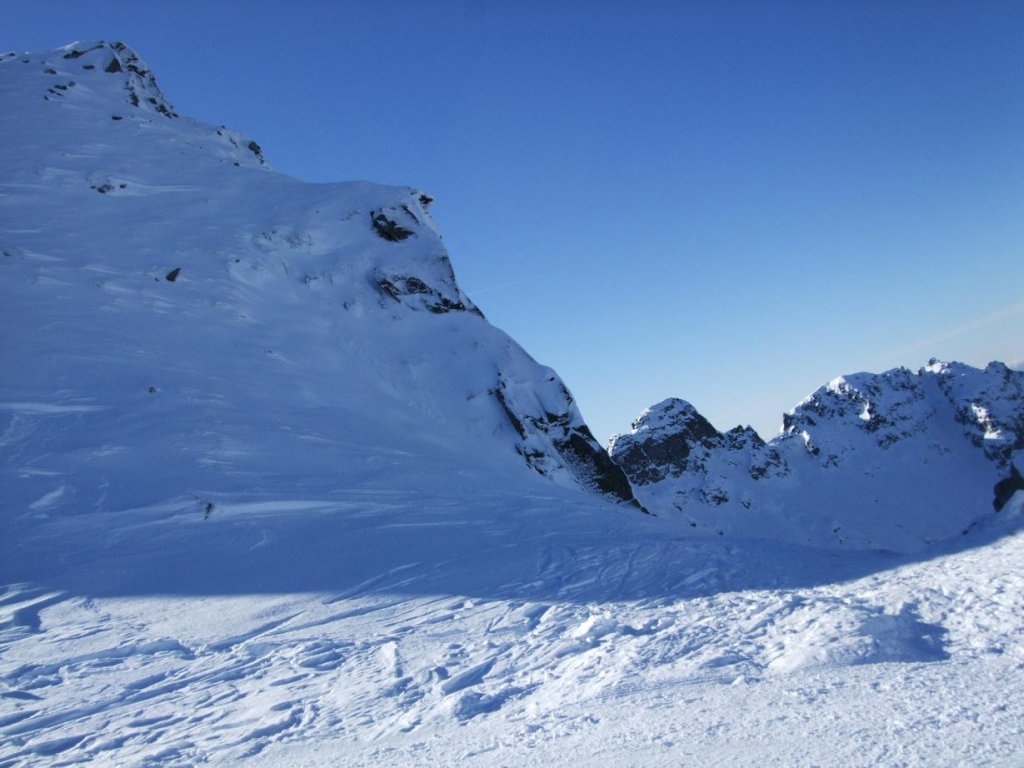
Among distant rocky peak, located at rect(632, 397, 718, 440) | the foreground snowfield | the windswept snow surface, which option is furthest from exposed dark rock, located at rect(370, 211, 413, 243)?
distant rocky peak, located at rect(632, 397, 718, 440)

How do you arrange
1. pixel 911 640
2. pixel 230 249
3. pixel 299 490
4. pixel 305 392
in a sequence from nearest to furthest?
pixel 911 640
pixel 299 490
pixel 305 392
pixel 230 249

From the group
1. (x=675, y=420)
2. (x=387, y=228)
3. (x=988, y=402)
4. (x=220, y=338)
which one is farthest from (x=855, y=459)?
(x=220, y=338)

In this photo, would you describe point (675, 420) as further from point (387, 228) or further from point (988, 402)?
point (387, 228)

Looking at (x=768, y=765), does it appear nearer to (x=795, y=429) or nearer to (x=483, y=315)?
(x=483, y=315)

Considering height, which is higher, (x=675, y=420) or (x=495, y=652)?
(x=675, y=420)

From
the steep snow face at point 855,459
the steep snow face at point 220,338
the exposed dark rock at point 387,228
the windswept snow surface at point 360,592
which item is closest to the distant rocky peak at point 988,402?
the steep snow face at point 855,459

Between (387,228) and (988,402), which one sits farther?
(988,402)

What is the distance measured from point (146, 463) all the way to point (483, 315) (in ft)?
71.0

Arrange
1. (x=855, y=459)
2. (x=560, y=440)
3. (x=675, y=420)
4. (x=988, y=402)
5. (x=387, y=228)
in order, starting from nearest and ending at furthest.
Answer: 1. (x=560, y=440)
2. (x=387, y=228)
3. (x=675, y=420)
4. (x=855, y=459)
5. (x=988, y=402)

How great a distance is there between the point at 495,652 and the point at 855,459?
17507 centimetres

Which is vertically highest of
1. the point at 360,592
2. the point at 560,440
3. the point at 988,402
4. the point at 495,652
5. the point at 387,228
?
the point at 387,228

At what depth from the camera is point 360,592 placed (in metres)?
8.15

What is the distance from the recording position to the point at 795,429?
167125mm

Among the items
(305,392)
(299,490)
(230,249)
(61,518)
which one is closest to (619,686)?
(299,490)
